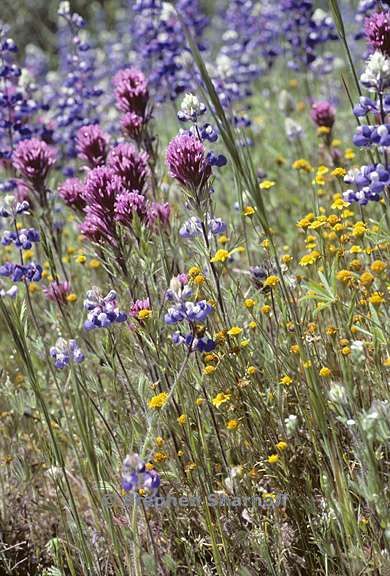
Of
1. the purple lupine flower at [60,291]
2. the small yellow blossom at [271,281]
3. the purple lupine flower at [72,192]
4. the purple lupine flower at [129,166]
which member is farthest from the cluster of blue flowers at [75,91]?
the small yellow blossom at [271,281]

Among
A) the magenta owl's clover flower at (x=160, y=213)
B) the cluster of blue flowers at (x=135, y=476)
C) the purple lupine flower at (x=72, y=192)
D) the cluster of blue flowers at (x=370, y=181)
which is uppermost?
the purple lupine flower at (x=72, y=192)

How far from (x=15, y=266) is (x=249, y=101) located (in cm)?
625

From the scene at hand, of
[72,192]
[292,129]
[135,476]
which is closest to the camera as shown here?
[135,476]

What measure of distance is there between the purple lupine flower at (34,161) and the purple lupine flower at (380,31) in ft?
5.34

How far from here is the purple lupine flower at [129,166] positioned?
3100mm

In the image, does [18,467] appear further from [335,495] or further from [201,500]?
[335,495]

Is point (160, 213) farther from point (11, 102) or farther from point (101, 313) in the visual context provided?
point (11, 102)

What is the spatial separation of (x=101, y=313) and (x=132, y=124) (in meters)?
1.50

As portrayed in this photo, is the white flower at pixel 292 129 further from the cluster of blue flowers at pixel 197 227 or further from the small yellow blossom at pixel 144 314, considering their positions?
the small yellow blossom at pixel 144 314

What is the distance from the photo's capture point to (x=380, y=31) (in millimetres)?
3102

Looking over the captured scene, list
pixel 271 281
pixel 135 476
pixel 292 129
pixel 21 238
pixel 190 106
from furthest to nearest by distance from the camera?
pixel 292 129, pixel 21 238, pixel 190 106, pixel 271 281, pixel 135 476

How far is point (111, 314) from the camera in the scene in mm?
2639

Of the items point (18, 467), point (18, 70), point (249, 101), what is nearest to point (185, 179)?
point (18, 467)

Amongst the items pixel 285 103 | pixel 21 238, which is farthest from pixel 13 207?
pixel 285 103
